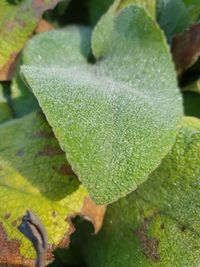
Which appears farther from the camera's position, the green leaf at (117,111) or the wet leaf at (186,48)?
the wet leaf at (186,48)

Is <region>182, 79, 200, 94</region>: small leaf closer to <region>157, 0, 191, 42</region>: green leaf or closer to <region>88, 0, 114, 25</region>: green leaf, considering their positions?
<region>157, 0, 191, 42</region>: green leaf

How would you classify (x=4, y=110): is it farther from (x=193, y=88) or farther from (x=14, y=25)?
(x=193, y=88)

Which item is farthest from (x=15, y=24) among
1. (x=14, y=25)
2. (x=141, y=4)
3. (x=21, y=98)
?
(x=141, y=4)

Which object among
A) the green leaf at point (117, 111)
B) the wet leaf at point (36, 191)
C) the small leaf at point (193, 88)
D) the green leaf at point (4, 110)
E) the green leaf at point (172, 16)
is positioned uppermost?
the green leaf at point (117, 111)

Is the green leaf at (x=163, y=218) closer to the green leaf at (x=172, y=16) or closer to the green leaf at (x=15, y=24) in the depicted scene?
the green leaf at (x=172, y=16)

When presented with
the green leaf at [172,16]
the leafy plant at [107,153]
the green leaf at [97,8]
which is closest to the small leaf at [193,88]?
the leafy plant at [107,153]

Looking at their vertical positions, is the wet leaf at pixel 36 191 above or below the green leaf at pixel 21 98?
above

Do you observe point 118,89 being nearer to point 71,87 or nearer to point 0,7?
point 71,87
